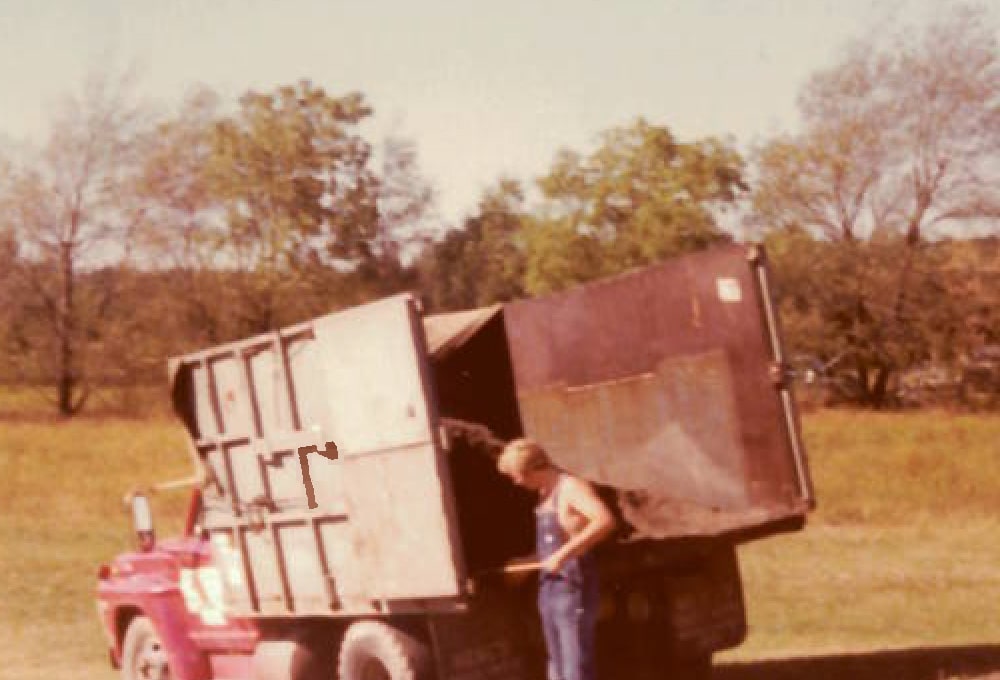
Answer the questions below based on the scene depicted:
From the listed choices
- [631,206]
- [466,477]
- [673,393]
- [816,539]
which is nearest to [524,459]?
[673,393]

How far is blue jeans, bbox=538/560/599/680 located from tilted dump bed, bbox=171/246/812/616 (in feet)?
1.48

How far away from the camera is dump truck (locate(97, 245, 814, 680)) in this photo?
8.30m

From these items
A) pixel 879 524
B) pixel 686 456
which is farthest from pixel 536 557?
pixel 879 524

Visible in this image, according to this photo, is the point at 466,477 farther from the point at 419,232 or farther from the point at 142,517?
the point at 419,232

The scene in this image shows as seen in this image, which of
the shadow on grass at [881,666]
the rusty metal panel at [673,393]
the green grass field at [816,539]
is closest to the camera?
the rusty metal panel at [673,393]

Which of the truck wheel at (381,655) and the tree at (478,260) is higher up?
the tree at (478,260)

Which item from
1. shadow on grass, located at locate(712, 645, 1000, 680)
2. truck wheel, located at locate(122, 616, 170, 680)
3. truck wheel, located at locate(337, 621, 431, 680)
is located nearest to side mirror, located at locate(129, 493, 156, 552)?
truck wheel, located at locate(122, 616, 170, 680)

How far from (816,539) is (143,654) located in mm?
13552

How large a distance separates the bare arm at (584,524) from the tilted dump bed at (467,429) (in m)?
0.53

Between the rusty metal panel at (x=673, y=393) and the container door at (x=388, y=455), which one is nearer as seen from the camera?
the container door at (x=388, y=455)

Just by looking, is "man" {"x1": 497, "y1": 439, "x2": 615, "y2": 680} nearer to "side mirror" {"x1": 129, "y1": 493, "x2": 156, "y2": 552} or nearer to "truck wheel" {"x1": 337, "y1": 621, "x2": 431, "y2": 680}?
"truck wheel" {"x1": 337, "y1": 621, "x2": 431, "y2": 680}

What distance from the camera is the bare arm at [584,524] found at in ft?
25.5

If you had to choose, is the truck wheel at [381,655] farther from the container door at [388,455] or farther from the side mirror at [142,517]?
the side mirror at [142,517]

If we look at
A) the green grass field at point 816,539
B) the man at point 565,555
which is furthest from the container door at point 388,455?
the green grass field at point 816,539
